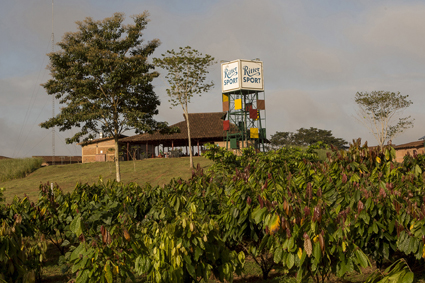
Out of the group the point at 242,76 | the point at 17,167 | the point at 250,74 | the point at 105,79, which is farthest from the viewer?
the point at 17,167

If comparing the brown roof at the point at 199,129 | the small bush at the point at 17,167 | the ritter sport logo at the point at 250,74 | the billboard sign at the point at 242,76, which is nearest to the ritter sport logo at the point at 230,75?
the billboard sign at the point at 242,76

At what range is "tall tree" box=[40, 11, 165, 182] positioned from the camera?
25.5 m

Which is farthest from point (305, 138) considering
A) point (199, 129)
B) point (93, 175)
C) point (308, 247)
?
point (308, 247)

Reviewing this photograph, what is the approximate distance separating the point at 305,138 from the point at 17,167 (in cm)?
4712

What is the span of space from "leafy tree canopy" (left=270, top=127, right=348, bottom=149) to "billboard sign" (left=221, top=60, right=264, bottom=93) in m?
31.5

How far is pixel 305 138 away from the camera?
66.2 meters

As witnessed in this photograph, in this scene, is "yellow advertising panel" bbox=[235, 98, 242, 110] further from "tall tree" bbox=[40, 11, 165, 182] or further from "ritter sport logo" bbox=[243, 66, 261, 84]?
"tall tree" bbox=[40, 11, 165, 182]

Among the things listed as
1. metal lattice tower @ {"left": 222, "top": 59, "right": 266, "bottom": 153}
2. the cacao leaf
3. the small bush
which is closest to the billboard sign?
metal lattice tower @ {"left": 222, "top": 59, "right": 266, "bottom": 153}

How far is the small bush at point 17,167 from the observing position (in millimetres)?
33281

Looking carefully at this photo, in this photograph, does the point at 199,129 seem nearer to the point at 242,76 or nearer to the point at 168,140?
the point at 168,140

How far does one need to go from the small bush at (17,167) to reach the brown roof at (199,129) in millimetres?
10755

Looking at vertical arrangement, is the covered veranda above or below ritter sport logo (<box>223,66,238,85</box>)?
below

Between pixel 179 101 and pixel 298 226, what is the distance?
28478 mm

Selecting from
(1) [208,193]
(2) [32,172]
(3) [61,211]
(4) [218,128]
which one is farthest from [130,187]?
(4) [218,128]
